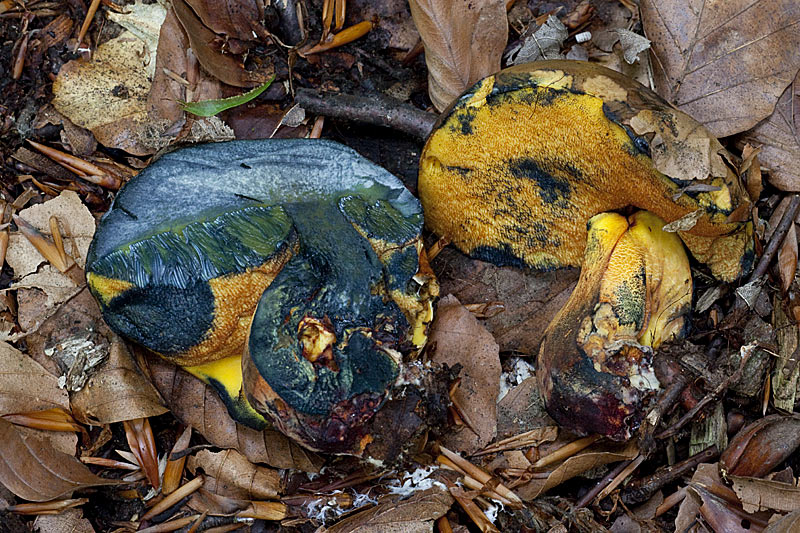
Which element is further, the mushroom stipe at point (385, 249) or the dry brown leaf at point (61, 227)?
the dry brown leaf at point (61, 227)

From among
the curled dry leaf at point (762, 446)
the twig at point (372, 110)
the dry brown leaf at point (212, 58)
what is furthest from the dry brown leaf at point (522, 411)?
the dry brown leaf at point (212, 58)

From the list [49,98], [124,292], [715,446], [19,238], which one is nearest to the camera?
[124,292]

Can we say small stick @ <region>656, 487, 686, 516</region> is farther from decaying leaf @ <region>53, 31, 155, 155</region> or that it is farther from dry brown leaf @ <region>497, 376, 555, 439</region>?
decaying leaf @ <region>53, 31, 155, 155</region>

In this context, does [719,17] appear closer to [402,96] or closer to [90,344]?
[402,96]

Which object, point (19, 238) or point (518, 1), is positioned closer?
point (19, 238)

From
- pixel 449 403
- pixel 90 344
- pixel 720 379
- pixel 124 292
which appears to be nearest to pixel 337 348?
pixel 449 403

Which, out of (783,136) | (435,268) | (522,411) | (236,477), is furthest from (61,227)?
(783,136)

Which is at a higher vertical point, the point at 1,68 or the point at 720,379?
the point at 1,68

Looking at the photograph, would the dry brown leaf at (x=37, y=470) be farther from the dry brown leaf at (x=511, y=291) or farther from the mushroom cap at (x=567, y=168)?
the mushroom cap at (x=567, y=168)
